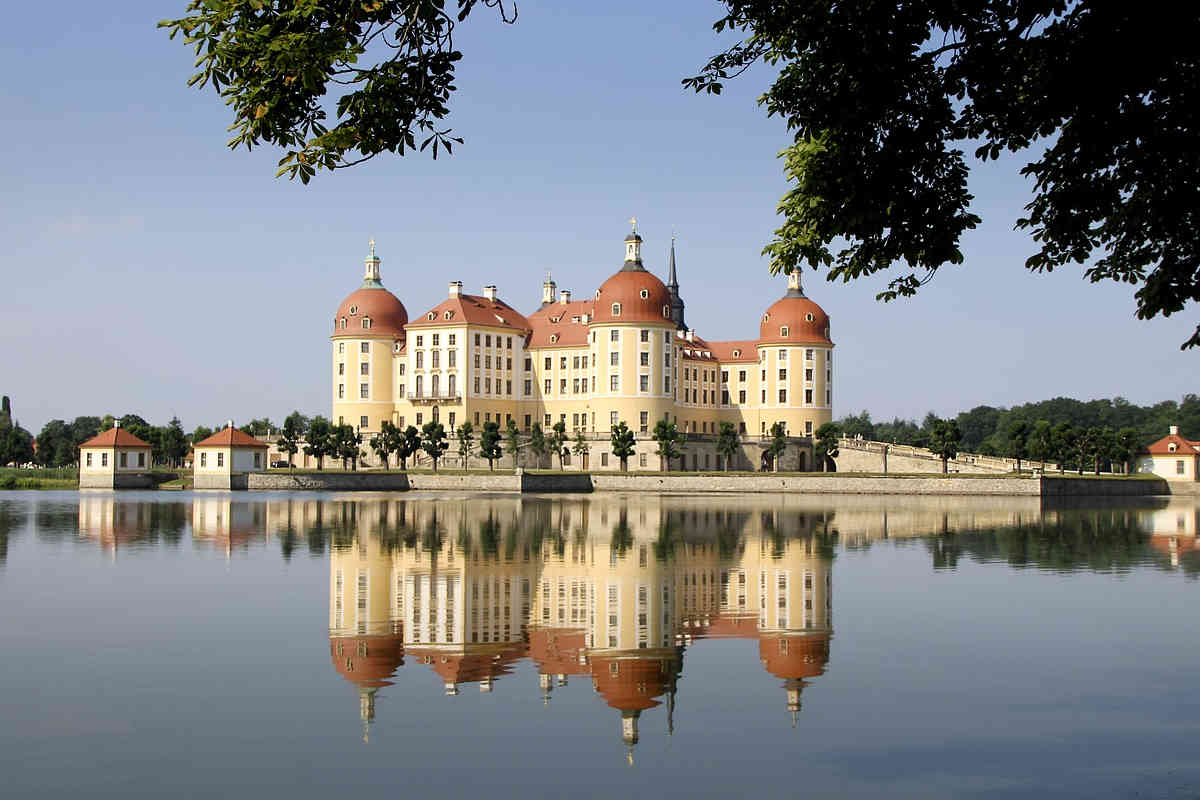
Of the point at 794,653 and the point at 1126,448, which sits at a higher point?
the point at 1126,448

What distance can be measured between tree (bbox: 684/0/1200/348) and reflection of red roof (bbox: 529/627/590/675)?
16.4 feet

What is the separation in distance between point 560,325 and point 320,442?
20756mm

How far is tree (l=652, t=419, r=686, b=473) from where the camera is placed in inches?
3268

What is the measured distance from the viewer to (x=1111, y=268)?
11.1 metres

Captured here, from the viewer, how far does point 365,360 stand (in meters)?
96.1

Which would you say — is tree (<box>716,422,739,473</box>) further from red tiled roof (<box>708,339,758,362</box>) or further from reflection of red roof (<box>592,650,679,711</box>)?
reflection of red roof (<box>592,650,679,711</box>)

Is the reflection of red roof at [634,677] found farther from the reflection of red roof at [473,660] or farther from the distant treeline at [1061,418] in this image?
the distant treeline at [1061,418]

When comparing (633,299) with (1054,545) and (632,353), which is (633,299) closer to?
(632,353)

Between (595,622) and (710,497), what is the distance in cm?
5099

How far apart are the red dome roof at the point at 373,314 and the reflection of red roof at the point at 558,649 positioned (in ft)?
270

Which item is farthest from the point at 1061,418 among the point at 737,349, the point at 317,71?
the point at 317,71

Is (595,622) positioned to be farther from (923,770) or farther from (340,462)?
(340,462)

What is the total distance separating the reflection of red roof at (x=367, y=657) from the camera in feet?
43.2

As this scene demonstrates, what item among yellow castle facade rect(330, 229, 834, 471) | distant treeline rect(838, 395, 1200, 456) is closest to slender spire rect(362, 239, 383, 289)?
yellow castle facade rect(330, 229, 834, 471)
